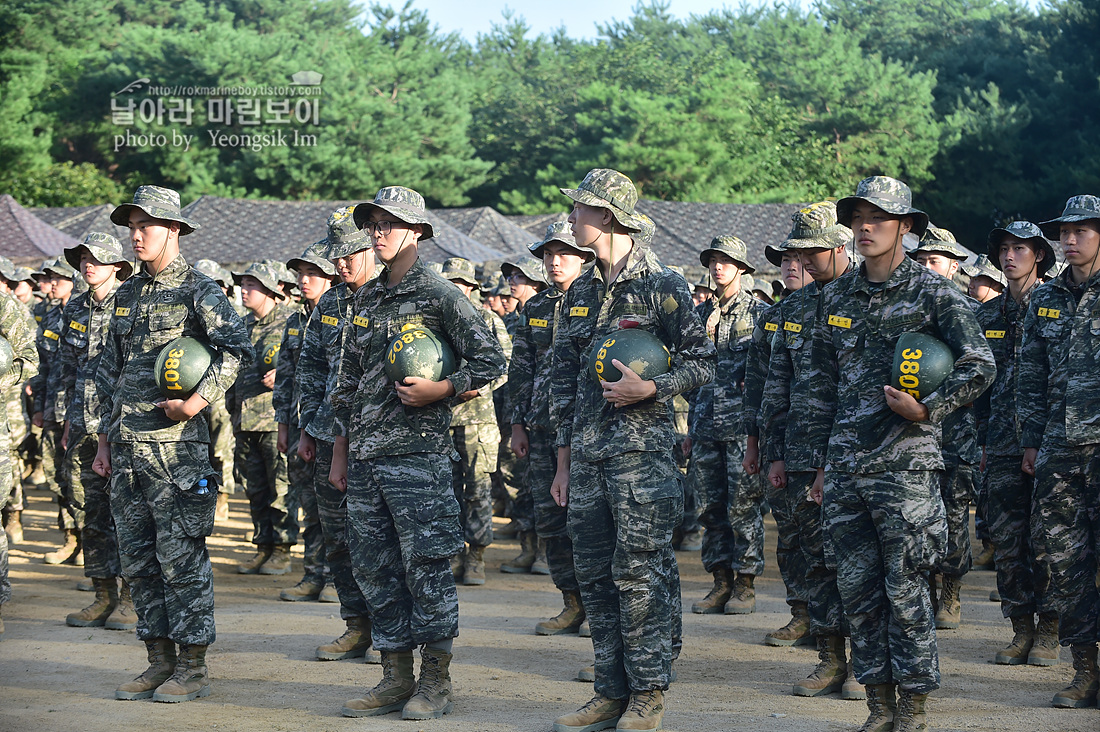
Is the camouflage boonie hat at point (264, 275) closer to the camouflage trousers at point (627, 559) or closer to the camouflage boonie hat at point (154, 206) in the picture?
the camouflage boonie hat at point (154, 206)

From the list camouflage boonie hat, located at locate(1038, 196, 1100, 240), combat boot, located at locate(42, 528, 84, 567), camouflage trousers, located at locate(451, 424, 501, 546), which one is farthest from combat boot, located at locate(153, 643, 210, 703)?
camouflage boonie hat, located at locate(1038, 196, 1100, 240)

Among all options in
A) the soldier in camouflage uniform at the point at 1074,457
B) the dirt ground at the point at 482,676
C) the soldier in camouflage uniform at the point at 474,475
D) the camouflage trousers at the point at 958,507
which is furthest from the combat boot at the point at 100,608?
the soldier in camouflage uniform at the point at 1074,457

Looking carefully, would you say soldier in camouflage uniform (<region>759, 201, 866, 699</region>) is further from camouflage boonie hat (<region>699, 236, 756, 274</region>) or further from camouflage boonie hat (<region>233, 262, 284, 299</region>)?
camouflage boonie hat (<region>233, 262, 284, 299</region>)

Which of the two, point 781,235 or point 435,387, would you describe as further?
point 781,235

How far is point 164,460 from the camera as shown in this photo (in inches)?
257

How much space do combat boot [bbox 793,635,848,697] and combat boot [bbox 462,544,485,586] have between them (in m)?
4.16

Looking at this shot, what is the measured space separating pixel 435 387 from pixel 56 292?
960 centimetres

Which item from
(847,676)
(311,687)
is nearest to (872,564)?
(847,676)

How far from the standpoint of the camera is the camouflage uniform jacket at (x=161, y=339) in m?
6.59

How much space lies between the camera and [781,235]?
79.2 ft

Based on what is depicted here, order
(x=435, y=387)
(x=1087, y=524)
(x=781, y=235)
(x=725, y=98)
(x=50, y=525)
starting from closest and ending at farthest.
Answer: (x=435, y=387) → (x=1087, y=524) → (x=50, y=525) → (x=781, y=235) → (x=725, y=98)

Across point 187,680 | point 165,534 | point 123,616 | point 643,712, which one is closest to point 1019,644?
point 643,712

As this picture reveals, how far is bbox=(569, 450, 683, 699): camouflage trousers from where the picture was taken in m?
5.61

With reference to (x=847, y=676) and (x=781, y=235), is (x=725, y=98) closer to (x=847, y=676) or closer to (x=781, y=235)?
(x=781, y=235)
